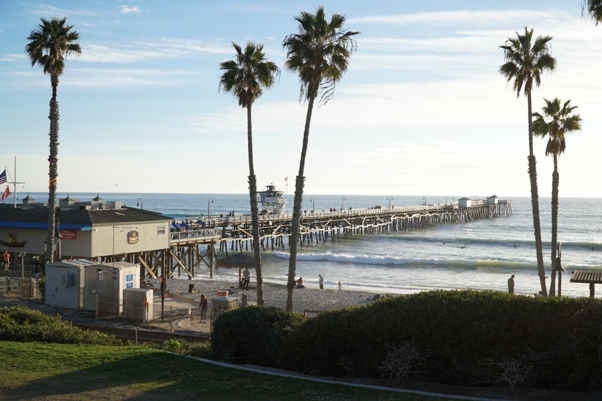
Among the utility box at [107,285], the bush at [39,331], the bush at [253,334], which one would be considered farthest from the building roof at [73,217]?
the bush at [253,334]

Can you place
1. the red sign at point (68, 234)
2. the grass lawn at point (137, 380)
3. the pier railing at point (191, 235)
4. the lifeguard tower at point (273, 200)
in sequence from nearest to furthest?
1. the grass lawn at point (137, 380)
2. the red sign at point (68, 234)
3. the pier railing at point (191, 235)
4. the lifeguard tower at point (273, 200)

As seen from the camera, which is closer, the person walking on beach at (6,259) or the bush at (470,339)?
Answer: the bush at (470,339)

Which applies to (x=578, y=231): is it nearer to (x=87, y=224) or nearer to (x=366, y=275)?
(x=366, y=275)

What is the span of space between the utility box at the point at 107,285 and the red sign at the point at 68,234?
8909 millimetres

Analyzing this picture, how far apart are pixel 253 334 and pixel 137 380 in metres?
2.54

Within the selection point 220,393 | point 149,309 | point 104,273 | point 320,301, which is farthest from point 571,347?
point 320,301

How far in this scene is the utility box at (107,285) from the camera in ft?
72.8

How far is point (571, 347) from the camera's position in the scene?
9.22 metres

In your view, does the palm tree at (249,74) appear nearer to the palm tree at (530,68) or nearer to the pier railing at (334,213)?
the palm tree at (530,68)

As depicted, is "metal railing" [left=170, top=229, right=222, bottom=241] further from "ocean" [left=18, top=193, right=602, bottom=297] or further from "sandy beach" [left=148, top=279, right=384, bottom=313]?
"sandy beach" [left=148, top=279, right=384, bottom=313]

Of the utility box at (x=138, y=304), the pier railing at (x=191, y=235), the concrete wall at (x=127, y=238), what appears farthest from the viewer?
the pier railing at (x=191, y=235)

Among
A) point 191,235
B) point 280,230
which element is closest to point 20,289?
point 191,235

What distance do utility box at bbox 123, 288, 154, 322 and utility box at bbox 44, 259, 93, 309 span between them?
2201 millimetres

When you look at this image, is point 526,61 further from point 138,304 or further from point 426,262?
point 426,262
